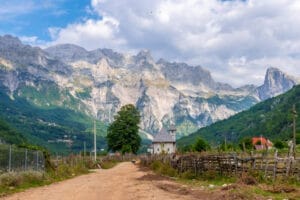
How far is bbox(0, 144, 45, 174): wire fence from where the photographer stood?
29.0 m

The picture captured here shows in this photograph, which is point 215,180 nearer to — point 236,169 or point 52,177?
point 236,169

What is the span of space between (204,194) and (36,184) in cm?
1372

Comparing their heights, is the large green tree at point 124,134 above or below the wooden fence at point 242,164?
above

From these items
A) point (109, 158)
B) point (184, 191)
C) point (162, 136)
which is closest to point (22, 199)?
point (184, 191)

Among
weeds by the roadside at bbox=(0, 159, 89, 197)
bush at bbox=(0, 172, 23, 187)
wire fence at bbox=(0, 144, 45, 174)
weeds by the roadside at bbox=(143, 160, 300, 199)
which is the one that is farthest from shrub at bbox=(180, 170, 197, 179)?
bush at bbox=(0, 172, 23, 187)

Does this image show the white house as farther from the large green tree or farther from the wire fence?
the wire fence

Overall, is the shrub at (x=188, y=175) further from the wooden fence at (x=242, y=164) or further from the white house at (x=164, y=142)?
the white house at (x=164, y=142)

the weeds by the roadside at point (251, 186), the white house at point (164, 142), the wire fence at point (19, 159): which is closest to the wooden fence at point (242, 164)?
the weeds by the roadside at point (251, 186)

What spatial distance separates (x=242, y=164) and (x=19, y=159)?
1523cm

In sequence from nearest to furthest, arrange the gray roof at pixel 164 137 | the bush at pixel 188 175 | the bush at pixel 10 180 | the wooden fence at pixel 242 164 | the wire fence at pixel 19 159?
the wooden fence at pixel 242 164 → the bush at pixel 10 180 → the wire fence at pixel 19 159 → the bush at pixel 188 175 → the gray roof at pixel 164 137

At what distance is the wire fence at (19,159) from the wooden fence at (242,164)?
12.1 meters

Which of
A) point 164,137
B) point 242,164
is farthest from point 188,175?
point 164,137

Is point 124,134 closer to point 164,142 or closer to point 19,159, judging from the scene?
point 164,142

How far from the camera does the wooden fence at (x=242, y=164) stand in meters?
24.4
